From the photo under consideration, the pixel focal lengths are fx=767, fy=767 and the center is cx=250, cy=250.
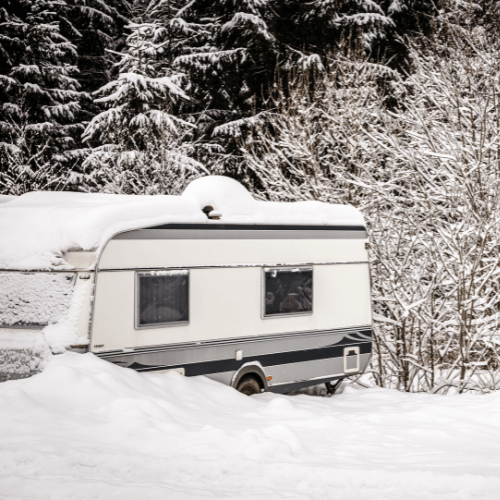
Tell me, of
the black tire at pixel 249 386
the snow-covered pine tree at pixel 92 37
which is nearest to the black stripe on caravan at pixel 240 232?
the black tire at pixel 249 386

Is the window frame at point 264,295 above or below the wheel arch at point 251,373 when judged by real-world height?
above

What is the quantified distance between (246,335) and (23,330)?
2628mm

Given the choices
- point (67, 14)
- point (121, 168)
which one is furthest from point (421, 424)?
point (67, 14)

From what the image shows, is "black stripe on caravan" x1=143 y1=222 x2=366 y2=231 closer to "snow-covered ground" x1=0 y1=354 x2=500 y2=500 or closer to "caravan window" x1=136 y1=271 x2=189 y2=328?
"caravan window" x1=136 y1=271 x2=189 y2=328

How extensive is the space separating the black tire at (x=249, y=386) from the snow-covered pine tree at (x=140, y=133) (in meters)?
9.47

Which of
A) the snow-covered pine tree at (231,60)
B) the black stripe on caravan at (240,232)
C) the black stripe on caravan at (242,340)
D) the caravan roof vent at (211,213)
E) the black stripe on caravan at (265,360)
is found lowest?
the black stripe on caravan at (265,360)

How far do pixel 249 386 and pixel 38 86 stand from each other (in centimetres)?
1751

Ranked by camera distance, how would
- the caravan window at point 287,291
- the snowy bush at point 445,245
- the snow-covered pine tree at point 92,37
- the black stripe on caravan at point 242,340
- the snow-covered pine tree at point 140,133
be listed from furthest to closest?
the snow-covered pine tree at point 92,37, the snow-covered pine tree at point 140,133, the snowy bush at point 445,245, the caravan window at point 287,291, the black stripe on caravan at point 242,340

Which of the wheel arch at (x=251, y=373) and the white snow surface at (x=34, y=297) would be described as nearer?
the white snow surface at (x=34, y=297)

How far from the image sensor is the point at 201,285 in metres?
8.41

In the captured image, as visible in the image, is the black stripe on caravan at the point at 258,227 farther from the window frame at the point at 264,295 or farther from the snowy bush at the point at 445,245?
the snowy bush at the point at 445,245

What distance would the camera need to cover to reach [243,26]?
23.1m

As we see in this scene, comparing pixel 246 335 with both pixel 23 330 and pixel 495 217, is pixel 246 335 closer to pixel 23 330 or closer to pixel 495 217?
pixel 23 330

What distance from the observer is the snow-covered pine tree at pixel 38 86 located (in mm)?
23203
